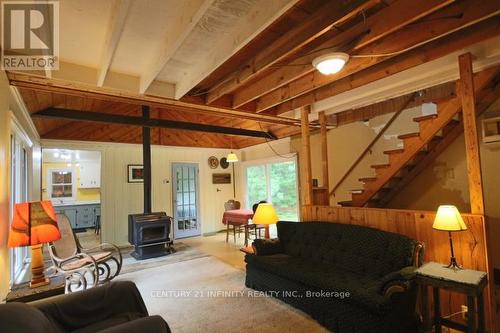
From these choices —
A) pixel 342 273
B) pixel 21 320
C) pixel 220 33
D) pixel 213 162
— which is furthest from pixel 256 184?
pixel 21 320

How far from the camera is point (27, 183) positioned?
13.7ft

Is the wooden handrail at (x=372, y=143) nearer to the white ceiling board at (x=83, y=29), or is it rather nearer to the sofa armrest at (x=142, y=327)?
the white ceiling board at (x=83, y=29)

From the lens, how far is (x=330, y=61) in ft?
7.71

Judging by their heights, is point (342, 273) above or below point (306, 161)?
below

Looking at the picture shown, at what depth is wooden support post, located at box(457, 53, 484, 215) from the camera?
8.07ft

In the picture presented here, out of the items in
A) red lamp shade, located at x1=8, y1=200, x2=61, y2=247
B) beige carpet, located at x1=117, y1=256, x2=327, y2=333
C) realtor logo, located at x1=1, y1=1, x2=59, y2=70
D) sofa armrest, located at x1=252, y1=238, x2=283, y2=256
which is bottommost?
beige carpet, located at x1=117, y1=256, x2=327, y2=333

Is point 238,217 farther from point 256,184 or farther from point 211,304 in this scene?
point 211,304

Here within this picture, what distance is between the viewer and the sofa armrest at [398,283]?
2145mm

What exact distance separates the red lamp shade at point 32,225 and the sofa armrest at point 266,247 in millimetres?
2255

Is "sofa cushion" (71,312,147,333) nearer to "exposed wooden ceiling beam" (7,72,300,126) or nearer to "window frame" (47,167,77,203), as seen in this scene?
"exposed wooden ceiling beam" (7,72,300,126)

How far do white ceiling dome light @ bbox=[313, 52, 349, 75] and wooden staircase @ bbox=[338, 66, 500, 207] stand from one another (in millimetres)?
1680

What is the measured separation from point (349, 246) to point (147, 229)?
3973mm

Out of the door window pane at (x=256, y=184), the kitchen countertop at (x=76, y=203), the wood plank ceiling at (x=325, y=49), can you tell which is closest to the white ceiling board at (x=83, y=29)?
the wood plank ceiling at (x=325, y=49)

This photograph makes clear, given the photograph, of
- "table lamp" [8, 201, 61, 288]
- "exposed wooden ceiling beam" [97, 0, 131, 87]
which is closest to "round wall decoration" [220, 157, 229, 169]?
"exposed wooden ceiling beam" [97, 0, 131, 87]
